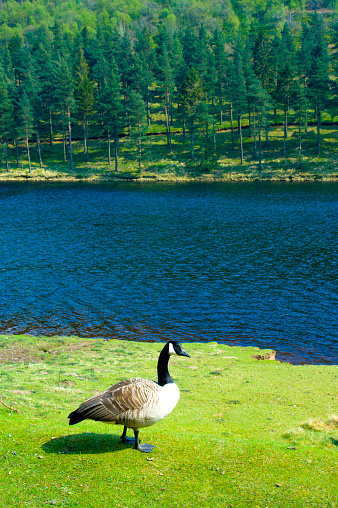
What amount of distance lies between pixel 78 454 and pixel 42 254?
36.9 m

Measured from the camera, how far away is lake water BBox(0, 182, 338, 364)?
88.9 feet

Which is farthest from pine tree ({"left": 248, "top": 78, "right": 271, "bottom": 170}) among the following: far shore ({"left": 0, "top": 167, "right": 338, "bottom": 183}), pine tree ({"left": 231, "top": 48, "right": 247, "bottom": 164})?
far shore ({"left": 0, "top": 167, "right": 338, "bottom": 183})

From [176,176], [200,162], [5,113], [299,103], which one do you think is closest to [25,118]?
[5,113]

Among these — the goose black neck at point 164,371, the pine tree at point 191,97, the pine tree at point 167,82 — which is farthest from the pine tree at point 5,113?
the goose black neck at point 164,371

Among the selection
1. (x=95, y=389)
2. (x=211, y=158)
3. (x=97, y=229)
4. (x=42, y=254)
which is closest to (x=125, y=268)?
(x=42, y=254)

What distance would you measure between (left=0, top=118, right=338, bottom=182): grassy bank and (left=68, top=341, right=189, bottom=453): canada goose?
9592 centimetres

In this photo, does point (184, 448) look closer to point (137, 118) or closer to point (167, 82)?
point (137, 118)

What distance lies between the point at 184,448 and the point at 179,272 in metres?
28.8

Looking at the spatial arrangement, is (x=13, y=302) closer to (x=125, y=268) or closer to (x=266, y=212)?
(x=125, y=268)

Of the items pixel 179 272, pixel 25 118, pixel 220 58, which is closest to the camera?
pixel 179 272

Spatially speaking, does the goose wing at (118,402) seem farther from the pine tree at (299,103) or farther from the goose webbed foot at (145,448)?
the pine tree at (299,103)

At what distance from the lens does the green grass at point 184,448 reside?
8.27 metres

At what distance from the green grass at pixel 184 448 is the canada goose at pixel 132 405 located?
0.96m

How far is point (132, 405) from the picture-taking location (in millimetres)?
9023
